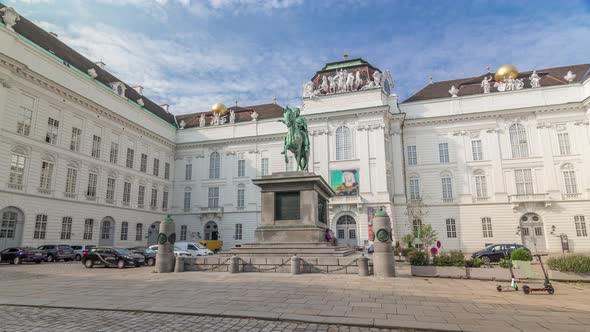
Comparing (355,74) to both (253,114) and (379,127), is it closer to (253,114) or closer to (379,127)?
(379,127)

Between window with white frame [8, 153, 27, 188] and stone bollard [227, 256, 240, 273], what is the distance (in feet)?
77.7

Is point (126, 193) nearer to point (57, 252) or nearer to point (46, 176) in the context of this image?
point (46, 176)

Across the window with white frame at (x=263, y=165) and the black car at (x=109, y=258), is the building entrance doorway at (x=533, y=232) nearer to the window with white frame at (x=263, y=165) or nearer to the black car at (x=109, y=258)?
the window with white frame at (x=263, y=165)

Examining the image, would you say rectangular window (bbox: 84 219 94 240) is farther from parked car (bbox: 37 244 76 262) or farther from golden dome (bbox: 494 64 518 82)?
golden dome (bbox: 494 64 518 82)

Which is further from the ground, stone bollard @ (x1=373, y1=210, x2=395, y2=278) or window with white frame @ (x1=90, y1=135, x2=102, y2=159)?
window with white frame @ (x1=90, y1=135, x2=102, y2=159)

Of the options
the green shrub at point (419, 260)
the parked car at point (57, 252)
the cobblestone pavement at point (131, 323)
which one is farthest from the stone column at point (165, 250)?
the parked car at point (57, 252)

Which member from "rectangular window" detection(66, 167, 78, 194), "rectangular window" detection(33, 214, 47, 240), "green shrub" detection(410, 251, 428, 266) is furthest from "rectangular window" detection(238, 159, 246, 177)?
"green shrub" detection(410, 251, 428, 266)

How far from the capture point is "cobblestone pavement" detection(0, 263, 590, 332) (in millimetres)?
6797

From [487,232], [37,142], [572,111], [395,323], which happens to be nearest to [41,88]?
[37,142]

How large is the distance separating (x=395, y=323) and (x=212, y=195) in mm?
42919

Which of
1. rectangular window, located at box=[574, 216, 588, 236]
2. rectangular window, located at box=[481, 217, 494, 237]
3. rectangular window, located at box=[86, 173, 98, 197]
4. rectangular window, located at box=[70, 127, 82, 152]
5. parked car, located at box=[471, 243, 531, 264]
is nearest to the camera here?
parked car, located at box=[471, 243, 531, 264]

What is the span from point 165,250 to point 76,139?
24.9m

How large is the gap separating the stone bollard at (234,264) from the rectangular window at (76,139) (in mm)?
27149

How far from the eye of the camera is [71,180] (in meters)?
32.8
